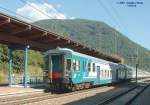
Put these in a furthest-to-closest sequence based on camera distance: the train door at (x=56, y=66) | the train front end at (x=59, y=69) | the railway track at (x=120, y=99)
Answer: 1. the train door at (x=56, y=66)
2. the train front end at (x=59, y=69)
3. the railway track at (x=120, y=99)

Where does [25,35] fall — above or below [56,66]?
above

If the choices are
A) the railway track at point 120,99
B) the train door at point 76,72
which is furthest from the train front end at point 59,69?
the railway track at point 120,99

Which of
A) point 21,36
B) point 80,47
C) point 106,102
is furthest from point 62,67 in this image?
point 80,47

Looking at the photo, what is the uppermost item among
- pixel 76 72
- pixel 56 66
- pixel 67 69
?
pixel 56 66

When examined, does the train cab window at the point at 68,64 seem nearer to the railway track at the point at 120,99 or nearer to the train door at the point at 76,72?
the train door at the point at 76,72

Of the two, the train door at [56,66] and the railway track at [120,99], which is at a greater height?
the train door at [56,66]

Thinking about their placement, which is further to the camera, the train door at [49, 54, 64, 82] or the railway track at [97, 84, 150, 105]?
the train door at [49, 54, 64, 82]

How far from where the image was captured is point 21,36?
1153 inches

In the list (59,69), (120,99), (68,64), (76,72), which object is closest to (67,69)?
(68,64)

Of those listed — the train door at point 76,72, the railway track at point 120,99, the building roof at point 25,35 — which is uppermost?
the building roof at point 25,35

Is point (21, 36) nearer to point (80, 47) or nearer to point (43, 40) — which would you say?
point (43, 40)

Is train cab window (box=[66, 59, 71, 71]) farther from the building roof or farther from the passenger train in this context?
the building roof

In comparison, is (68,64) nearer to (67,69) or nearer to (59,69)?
(67,69)

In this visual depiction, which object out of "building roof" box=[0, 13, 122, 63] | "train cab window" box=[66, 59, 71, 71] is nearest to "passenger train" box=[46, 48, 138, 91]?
"train cab window" box=[66, 59, 71, 71]
